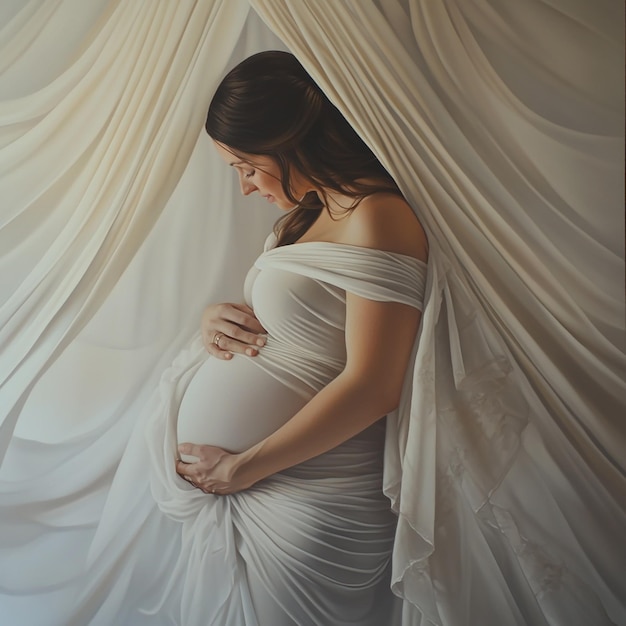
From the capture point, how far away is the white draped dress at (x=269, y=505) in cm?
160

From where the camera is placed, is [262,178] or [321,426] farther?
[262,178]

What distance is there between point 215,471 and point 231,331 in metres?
0.31

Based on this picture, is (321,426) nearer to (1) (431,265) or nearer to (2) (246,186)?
(1) (431,265)

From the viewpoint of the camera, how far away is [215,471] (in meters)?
1.66

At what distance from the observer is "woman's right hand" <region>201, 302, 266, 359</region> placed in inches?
66.4

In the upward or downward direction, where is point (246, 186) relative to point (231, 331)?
upward

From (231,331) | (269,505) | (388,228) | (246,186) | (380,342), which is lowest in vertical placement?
(269,505)

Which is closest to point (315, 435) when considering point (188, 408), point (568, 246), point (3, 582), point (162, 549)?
point (188, 408)

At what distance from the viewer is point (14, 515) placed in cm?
176

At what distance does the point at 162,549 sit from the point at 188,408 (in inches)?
12.6

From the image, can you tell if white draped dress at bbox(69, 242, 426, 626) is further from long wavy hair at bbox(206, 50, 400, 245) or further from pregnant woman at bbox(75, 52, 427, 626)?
long wavy hair at bbox(206, 50, 400, 245)

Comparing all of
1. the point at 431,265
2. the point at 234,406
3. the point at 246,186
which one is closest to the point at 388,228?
the point at 431,265

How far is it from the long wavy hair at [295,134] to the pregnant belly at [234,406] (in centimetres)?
31

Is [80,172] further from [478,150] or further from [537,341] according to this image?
[537,341]
